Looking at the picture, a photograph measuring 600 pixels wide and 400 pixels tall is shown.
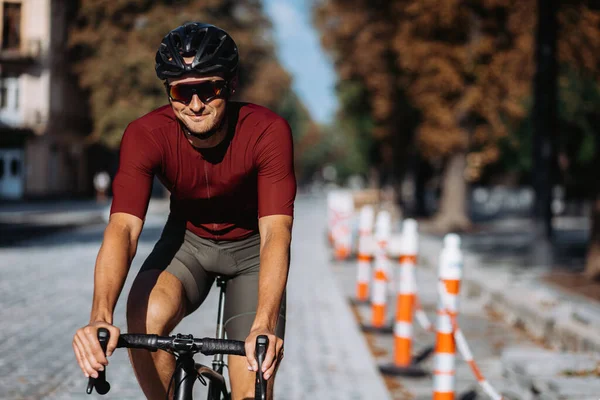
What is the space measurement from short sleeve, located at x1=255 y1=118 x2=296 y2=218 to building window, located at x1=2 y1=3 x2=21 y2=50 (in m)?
42.8

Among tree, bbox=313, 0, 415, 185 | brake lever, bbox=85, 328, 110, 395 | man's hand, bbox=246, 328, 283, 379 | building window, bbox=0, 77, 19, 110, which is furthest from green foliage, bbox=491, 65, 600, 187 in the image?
building window, bbox=0, 77, 19, 110

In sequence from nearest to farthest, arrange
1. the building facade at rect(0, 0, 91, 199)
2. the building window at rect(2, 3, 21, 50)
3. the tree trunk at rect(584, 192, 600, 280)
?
the tree trunk at rect(584, 192, 600, 280)
the building window at rect(2, 3, 21, 50)
the building facade at rect(0, 0, 91, 199)

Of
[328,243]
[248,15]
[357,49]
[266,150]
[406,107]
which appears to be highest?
[248,15]

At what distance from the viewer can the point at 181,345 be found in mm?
2992

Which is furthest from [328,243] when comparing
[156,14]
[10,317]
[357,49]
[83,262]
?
[156,14]

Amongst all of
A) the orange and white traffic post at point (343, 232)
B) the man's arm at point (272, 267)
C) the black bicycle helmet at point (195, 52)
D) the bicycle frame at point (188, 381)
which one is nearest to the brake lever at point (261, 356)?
the man's arm at point (272, 267)

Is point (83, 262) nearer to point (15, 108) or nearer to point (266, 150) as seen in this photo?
point (266, 150)

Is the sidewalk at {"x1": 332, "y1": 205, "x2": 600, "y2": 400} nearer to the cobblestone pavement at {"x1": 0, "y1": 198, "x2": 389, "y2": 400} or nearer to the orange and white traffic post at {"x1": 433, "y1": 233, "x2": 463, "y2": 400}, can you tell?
the cobblestone pavement at {"x1": 0, "y1": 198, "x2": 389, "y2": 400}

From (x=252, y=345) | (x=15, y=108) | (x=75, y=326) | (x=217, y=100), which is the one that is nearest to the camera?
(x=252, y=345)

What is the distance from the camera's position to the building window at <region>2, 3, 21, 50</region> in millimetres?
44303

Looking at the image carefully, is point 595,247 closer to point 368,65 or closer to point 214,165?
point 214,165

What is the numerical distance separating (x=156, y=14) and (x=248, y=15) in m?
9.10

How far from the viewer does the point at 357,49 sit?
35.3m

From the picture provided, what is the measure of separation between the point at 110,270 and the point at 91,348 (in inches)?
16.4
